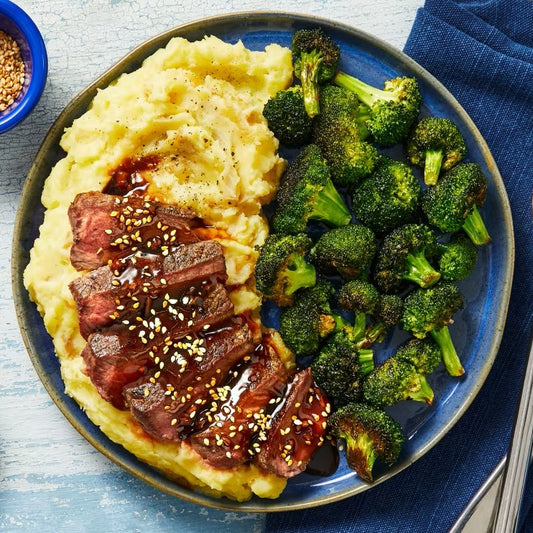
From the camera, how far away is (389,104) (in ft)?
15.9

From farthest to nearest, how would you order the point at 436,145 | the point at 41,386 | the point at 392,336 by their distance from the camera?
1. the point at 41,386
2. the point at 392,336
3. the point at 436,145

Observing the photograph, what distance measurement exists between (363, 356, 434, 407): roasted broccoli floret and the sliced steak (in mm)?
1163

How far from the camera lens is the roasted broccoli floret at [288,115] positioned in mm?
4727

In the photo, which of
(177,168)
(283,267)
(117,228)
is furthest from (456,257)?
(117,228)

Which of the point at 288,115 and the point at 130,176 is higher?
the point at 288,115

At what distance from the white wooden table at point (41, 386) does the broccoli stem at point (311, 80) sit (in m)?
0.68

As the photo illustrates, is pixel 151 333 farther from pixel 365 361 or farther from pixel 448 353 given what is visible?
pixel 448 353

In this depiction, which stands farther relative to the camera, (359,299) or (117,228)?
(359,299)

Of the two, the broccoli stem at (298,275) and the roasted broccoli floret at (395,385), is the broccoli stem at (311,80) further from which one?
the roasted broccoli floret at (395,385)

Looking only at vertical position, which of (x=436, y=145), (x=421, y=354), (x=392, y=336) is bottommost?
(x=392, y=336)

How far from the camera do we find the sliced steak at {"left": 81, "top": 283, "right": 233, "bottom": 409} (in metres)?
4.48

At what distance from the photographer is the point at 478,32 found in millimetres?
5121

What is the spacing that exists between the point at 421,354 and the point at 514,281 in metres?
1.02

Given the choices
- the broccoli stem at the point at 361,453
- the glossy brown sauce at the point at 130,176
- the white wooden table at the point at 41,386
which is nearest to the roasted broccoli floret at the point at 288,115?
the glossy brown sauce at the point at 130,176
